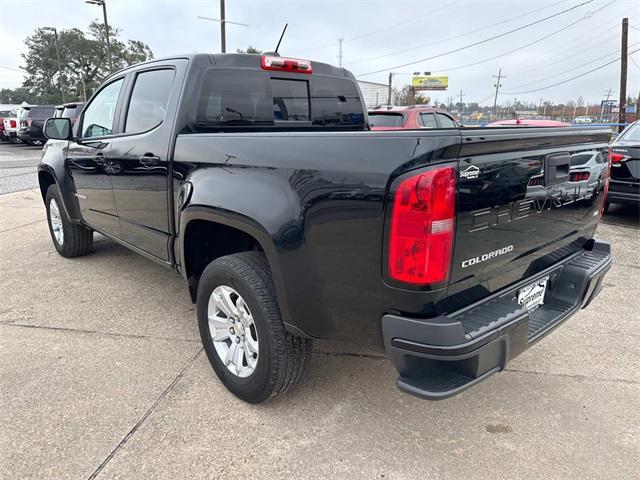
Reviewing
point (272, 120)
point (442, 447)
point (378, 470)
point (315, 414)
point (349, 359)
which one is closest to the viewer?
point (378, 470)

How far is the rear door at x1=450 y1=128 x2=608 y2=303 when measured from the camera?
6.07 feet

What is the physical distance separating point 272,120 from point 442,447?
7.84 ft

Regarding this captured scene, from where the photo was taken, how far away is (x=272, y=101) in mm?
3457

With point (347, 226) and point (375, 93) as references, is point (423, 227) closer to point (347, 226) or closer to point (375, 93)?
point (347, 226)

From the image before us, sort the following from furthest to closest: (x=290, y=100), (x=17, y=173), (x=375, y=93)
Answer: (x=375, y=93) → (x=17, y=173) → (x=290, y=100)

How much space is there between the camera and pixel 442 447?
2326 mm

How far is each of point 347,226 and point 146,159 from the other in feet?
6.15

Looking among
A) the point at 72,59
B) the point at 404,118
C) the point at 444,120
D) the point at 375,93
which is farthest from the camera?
the point at 72,59

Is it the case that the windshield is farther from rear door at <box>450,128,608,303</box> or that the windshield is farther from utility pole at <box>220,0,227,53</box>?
utility pole at <box>220,0,227,53</box>

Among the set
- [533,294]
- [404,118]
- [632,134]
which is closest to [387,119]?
[404,118]

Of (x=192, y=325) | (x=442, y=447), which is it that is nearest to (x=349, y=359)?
(x=442, y=447)

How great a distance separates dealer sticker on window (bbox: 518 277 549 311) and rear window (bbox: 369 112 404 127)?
23.3 feet

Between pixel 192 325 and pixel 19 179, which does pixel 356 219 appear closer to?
pixel 192 325

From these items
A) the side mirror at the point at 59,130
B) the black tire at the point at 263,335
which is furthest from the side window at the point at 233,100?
the side mirror at the point at 59,130
